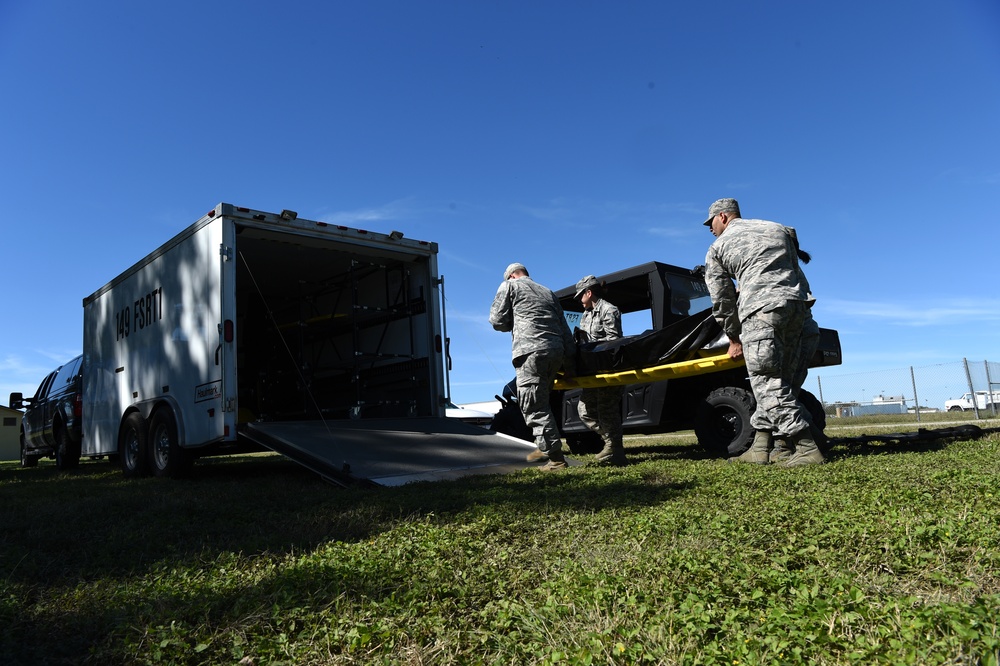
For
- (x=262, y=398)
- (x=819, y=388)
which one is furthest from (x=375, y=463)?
(x=819, y=388)

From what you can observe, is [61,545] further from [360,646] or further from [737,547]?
[737,547]

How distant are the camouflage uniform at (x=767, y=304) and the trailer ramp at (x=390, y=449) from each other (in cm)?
236

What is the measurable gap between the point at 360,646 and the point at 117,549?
220 cm

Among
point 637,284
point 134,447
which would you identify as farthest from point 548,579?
point 134,447

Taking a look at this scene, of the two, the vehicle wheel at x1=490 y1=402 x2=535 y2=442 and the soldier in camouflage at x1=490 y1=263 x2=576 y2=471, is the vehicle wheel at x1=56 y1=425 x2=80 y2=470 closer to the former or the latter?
the vehicle wheel at x1=490 y1=402 x2=535 y2=442

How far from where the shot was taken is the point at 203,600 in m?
2.55

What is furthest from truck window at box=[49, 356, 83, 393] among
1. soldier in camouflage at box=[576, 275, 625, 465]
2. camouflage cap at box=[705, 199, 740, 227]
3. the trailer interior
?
camouflage cap at box=[705, 199, 740, 227]

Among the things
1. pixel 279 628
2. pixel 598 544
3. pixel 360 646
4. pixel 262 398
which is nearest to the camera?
pixel 360 646

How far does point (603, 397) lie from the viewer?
273 inches

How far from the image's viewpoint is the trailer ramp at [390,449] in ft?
19.7

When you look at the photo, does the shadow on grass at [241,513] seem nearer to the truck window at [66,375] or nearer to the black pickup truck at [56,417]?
the black pickup truck at [56,417]

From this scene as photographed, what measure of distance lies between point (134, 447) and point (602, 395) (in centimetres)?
590

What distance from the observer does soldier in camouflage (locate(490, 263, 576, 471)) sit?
20.9 ft

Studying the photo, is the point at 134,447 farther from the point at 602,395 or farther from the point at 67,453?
the point at 602,395
